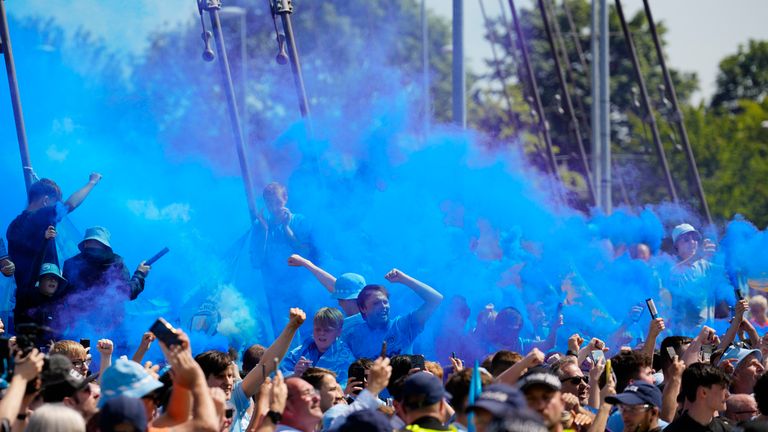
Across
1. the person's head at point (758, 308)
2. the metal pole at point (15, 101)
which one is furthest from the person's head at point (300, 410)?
the person's head at point (758, 308)

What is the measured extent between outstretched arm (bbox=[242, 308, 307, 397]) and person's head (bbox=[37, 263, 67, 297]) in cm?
319

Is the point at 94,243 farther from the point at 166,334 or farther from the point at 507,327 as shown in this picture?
the point at 166,334

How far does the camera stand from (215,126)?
14609 millimetres

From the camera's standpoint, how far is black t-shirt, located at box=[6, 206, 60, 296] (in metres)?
10.2

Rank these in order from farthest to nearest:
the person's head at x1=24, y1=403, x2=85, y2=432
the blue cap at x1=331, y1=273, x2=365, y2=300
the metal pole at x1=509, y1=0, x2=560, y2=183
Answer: the metal pole at x1=509, y1=0, x2=560, y2=183
the blue cap at x1=331, y1=273, x2=365, y2=300
the person's head at x1=24, y1=403, x2=85, y2=432

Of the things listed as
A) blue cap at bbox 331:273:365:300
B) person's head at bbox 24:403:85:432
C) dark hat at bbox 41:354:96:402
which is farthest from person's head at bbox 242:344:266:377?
person's head at bbox 24:403:85:432

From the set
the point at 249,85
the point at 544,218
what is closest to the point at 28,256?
the point at 544,218

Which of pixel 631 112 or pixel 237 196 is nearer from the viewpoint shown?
pixel 237 196

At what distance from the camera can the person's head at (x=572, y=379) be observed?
7867 millimetres

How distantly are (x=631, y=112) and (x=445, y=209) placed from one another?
3015 cm

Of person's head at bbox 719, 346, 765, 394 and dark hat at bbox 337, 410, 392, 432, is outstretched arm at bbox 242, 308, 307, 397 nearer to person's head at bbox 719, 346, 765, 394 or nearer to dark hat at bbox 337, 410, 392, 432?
dark hat at bbox 337, 410, 392, 432

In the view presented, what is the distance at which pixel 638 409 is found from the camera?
6922mm

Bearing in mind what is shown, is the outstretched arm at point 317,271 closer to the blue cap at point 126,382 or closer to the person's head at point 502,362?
the person's head at point 502,362

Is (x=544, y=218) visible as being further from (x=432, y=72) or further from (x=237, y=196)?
(x=432, y=72)
